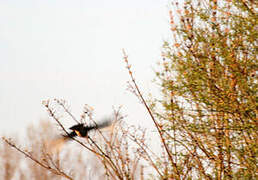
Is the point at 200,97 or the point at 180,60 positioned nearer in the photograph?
the point at 200,97

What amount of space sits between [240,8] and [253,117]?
1.52 m

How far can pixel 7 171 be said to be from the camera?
16141 mm

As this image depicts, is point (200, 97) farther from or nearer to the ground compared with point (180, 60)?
nearer to the ground

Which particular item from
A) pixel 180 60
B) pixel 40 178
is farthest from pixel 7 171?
pixel 180 60

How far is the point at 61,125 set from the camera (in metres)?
2.60

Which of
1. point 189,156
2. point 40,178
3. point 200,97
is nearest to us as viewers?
point 189,156

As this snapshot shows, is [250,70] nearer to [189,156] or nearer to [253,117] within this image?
[253,117]

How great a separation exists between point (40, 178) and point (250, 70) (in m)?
13.9

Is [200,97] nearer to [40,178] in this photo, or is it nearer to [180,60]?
[180,60]

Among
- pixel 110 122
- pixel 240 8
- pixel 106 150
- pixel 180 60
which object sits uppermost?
pixel 240 8

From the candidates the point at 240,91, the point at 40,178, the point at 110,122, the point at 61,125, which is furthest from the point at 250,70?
the point at 40,178

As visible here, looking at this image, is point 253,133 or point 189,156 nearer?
point 189,156

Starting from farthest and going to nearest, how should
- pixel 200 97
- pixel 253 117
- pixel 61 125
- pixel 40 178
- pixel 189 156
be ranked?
pixel 40 178 < pixel 200 97 < pixel 253 117 < pixel 189 156 < pixel 61 125

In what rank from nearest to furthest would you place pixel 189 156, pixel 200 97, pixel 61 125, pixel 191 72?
1. pixel 61 125
2. pixel 189 156
3. pixel 200 97
4. pixel 191 72
